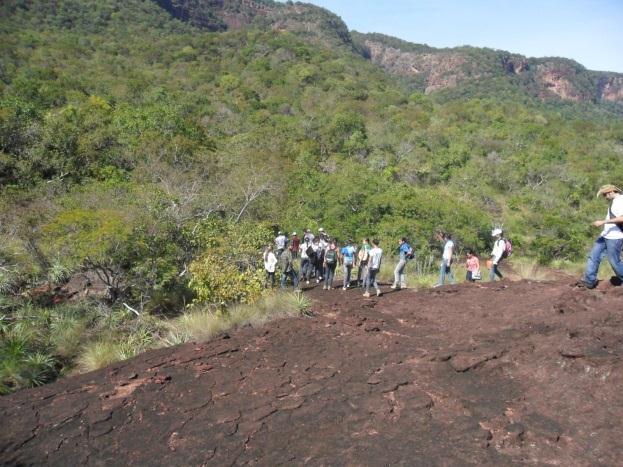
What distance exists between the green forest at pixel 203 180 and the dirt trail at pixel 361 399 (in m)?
1.83

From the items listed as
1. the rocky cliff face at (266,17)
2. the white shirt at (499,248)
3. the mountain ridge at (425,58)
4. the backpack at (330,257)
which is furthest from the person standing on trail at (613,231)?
the rocky cliff face at (266,17)

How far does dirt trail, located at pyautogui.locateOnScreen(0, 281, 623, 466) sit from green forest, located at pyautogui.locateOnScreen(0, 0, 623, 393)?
183 cm

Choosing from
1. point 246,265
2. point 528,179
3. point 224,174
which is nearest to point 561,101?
point 528,179

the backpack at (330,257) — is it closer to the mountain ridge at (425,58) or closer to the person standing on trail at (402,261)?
the person standing on trail at (402,261)

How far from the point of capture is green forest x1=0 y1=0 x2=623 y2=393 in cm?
960

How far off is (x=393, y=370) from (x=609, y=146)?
179 ft

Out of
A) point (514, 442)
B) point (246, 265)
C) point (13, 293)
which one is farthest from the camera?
point (246, 265)

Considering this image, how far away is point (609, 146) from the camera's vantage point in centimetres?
4981

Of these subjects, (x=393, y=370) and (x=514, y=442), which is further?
(x=393, y=370)

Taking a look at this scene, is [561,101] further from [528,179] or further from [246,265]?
[246,265]

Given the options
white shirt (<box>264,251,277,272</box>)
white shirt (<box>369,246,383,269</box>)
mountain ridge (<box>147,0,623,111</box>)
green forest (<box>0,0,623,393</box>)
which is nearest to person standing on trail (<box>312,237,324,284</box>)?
green forest (<box>0,0,623,393</box>)

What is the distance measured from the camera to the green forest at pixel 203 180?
9.60 m

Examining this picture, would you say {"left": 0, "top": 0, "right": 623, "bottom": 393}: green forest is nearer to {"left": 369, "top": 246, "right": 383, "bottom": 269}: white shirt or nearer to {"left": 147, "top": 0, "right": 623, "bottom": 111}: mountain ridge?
{"left": 369, "top": 246, "right": 383, "bottom": 269}: white shirt

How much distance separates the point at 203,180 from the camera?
883 inches
